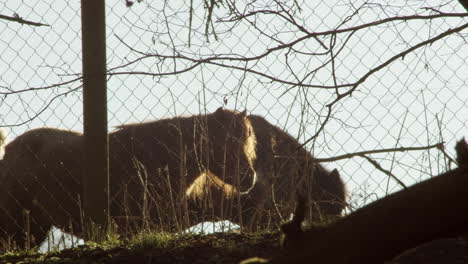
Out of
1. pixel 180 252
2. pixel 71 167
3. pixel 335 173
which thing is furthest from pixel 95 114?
pixel 335 173

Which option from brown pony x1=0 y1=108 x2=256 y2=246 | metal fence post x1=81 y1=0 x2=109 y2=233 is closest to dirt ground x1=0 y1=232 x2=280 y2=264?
metal fence post x1=81 y1=0 x2=109 y2=233

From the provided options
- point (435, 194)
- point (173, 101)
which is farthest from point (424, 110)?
point (435, 194)

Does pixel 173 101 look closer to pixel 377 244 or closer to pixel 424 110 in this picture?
pixel 424 110

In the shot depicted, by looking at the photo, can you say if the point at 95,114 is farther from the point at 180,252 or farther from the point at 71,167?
the point at 71,167

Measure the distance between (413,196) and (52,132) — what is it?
16.1ft

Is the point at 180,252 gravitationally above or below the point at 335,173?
below

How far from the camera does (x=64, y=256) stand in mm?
2838

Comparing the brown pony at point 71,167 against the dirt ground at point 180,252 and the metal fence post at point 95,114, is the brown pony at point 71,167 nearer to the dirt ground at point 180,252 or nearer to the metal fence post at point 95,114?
the metal fence post at point 95,114

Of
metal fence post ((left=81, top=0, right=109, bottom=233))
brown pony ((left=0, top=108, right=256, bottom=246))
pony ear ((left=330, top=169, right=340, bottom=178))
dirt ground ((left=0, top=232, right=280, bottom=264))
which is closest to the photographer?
dirt ground ((left=0, top=232, right=280, bottom=264))

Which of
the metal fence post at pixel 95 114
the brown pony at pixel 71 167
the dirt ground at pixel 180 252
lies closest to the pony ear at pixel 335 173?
the brown pony at pixel 71 167

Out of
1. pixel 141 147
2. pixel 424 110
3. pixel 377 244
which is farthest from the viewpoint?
pixel 141 147

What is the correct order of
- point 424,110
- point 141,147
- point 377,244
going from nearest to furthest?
point 377,244
point 424,110
point 141,147

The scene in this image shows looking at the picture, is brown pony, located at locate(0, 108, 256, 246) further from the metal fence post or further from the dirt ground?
the dirt ground

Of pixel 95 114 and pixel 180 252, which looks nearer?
pixel 180 252
